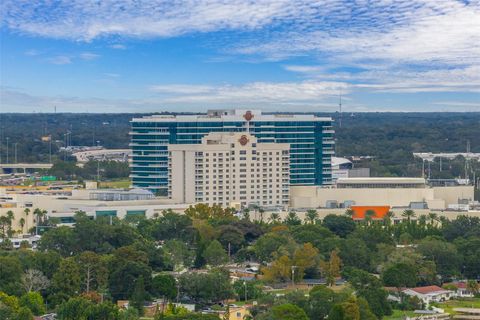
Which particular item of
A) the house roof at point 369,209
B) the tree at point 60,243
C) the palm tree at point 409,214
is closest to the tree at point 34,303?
the tree at point 60,243

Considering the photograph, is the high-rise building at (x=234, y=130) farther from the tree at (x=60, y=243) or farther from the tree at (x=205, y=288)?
the tree at (x=205, y=288)

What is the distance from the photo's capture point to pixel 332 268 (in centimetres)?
5519

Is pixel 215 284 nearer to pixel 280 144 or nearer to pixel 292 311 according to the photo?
pixel 292 311

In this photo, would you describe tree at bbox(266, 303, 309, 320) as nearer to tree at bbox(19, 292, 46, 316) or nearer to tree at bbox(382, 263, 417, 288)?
tree at bbox(19, 292, 46, 316)

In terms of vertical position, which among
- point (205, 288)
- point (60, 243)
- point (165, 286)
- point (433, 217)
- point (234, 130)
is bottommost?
point (205, 288)

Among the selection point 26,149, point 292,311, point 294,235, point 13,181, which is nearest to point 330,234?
point 294,235

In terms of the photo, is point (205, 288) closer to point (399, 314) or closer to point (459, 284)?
point (399, 314)

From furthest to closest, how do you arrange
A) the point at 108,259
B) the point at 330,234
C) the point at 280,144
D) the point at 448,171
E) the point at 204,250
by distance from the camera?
the point at 448,171
the point at 280,144
the point at 330,234
the point at 204,250
the point at 108,259

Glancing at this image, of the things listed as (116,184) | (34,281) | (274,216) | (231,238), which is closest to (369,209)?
(274,216)

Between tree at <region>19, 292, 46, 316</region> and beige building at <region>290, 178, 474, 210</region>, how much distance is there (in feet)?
112

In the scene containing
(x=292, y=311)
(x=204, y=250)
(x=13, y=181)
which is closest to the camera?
(x=292, y=311)

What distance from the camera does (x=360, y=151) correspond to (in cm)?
14525

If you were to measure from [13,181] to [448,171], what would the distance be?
3811 cm

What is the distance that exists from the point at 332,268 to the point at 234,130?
112 ft
